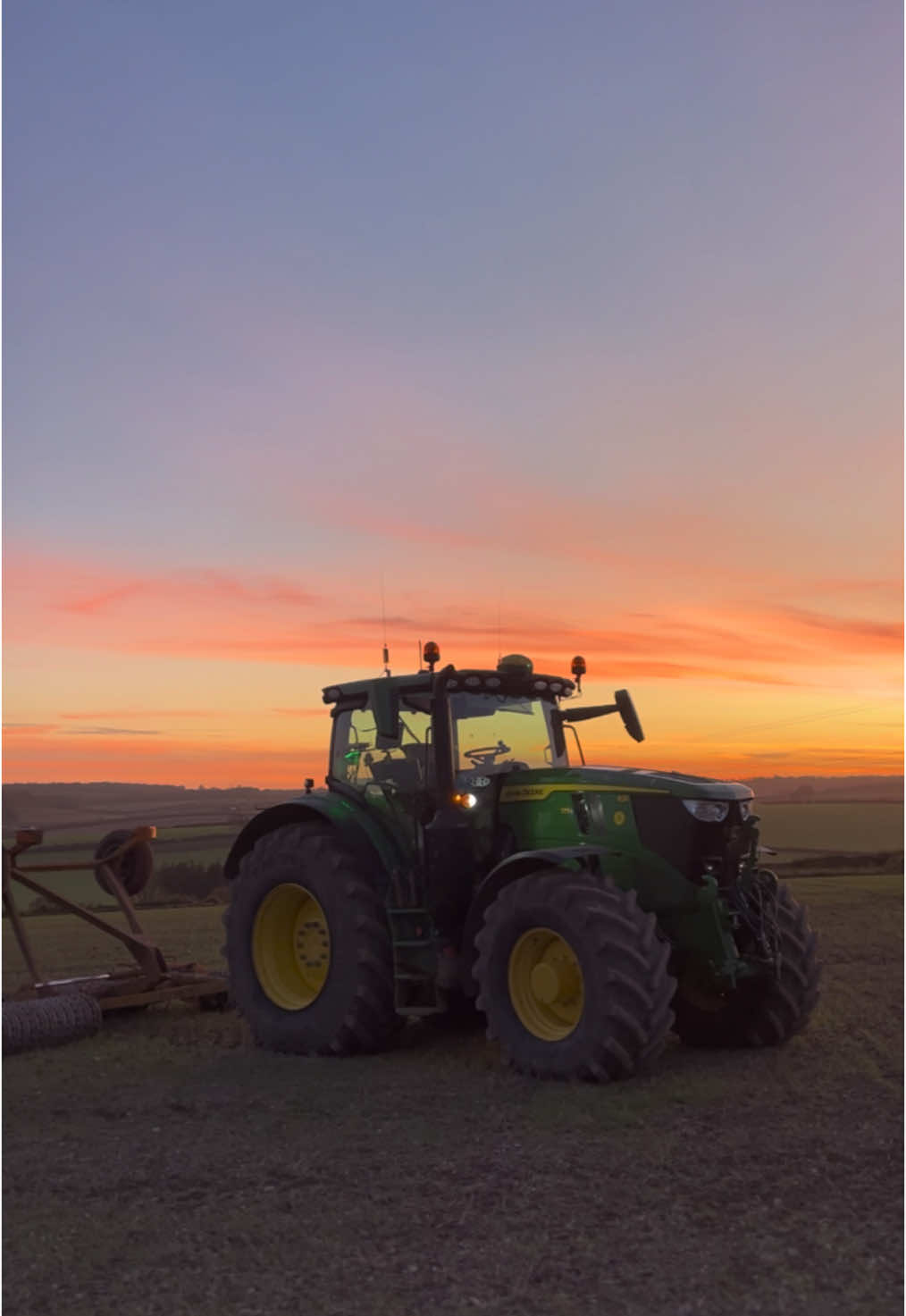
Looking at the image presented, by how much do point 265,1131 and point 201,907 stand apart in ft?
48.9

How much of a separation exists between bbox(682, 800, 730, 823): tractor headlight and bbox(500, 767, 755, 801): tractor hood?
0.11 feet

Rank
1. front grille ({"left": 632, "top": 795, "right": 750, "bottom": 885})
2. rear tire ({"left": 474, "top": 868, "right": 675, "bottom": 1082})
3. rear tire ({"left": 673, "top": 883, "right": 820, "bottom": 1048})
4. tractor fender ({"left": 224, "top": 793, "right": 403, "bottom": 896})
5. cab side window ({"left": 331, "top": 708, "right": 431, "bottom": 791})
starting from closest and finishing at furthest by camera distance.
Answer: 1. rear tire ({"left": 474, "top": 868, "right": 675, "bottom": 1082})
2. front grille ({"left": 632, "top": 795, "right": 750, "bottom": 885})
3. rear tire ({"left": 673, "top": 883, "right": 820, "bottom": 1048})
4. tractor fender ({"left": 224, "top": 793, "right": 403, "bottom": 896})
5. cab side window ({"left": 331, "top": 708, "right": 431, "bottom": 791})

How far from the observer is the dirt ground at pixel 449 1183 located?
5191mm

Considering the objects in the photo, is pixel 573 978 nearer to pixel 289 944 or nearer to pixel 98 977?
pixel 289 944

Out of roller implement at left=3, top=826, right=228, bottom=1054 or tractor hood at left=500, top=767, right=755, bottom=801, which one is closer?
tractor hood at left=500, top=767, right=755, bottom=801

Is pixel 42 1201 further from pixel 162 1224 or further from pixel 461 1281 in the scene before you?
pixel 461 1281

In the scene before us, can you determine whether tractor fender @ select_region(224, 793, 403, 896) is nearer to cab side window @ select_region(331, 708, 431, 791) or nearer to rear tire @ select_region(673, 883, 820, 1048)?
cab side window @ select_region(331, 708, 431, 791)

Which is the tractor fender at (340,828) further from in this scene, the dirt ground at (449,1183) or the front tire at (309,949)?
the dirt ground at (449,1183)

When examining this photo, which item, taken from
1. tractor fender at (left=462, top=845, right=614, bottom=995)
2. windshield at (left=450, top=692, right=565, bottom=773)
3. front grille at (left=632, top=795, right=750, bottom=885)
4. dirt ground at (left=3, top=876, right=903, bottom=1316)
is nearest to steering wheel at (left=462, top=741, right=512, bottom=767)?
windshield at (left=450, top=692, right=565, bottom=773)

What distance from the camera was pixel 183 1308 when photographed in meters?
5.05

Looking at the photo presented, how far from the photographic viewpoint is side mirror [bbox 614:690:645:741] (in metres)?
10.4

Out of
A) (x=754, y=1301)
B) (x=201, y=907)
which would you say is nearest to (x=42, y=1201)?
(x=754, y=1301)

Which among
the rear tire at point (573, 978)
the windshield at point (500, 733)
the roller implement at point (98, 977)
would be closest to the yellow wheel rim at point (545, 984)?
the rear tire at point (573, 978)

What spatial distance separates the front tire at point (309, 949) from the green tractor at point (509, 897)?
0.05ft
